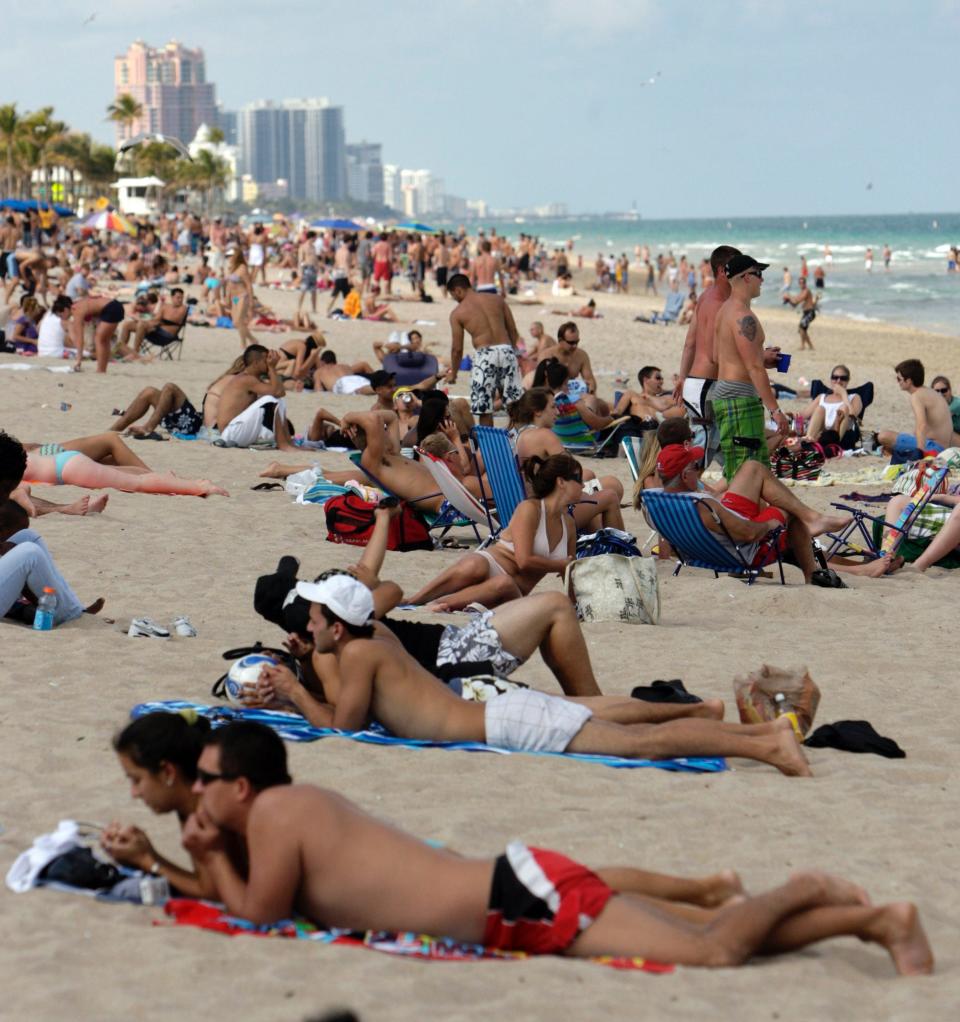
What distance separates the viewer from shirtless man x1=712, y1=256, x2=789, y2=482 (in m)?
7.62

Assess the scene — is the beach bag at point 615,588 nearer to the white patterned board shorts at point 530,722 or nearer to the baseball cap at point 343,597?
the white patterned board shorts at point 530,722

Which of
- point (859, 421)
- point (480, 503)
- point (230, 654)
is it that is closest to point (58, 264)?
point (859, 421)

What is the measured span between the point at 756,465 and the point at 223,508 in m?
3.42

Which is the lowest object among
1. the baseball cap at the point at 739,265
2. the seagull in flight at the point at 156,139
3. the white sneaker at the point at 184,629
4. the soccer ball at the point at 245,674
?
the white sneaker at the point at 184,629

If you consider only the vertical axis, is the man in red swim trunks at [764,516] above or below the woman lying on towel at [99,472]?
above

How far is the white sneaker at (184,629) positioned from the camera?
6160mm

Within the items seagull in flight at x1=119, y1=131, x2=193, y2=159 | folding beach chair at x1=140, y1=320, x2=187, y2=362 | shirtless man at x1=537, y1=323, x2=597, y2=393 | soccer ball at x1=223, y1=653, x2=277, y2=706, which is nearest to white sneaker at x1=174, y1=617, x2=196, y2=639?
soccer ball at x1=223, y1=653, x2=277, y2=706

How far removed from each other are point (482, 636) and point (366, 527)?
3.40 metres

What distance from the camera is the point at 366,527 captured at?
842 centimetres

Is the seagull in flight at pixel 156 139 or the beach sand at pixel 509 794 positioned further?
the seagull in flight at pixel 156 139

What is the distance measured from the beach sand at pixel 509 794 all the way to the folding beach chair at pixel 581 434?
11.7ft

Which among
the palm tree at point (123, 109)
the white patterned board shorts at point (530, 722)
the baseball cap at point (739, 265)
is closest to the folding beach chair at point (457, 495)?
the baseball cap at point (739, 265)

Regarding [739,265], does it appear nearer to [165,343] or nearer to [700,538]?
[700,538]

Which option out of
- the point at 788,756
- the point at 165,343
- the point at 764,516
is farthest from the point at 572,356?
the point at 788,756
